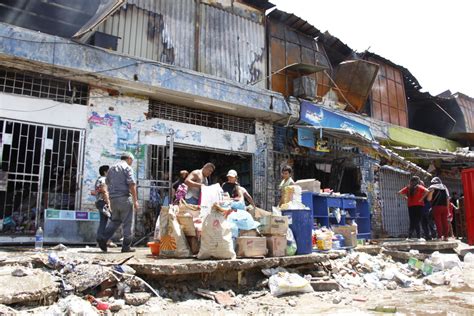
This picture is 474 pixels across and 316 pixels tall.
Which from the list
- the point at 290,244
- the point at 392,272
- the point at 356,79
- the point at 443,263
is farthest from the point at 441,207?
the point at 290,244

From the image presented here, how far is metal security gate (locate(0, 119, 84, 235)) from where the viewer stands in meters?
7.78

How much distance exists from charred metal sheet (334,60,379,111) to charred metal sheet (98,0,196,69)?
5.90 metres

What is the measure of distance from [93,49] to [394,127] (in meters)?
11.6

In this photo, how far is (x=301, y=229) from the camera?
6488 millimetres

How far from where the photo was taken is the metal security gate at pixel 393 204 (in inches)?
571

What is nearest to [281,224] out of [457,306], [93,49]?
[457,306]

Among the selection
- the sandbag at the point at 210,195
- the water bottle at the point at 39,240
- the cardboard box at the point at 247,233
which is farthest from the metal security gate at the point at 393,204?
the water bottle at the point at 39,240

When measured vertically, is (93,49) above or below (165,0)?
below

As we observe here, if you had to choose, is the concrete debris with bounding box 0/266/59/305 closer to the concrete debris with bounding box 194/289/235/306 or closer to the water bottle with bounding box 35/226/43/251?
the concrete debris with bounding box 194/289/235/306

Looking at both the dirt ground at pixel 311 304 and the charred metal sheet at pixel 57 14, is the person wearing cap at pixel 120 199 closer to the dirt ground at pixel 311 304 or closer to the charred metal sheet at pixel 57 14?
the dirt ground at pixel 311 304

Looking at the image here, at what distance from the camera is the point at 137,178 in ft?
30.1

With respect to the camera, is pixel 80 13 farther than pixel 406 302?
Yes

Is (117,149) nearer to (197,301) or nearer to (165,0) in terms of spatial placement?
(165,0)

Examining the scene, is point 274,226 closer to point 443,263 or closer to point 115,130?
point 443,263
